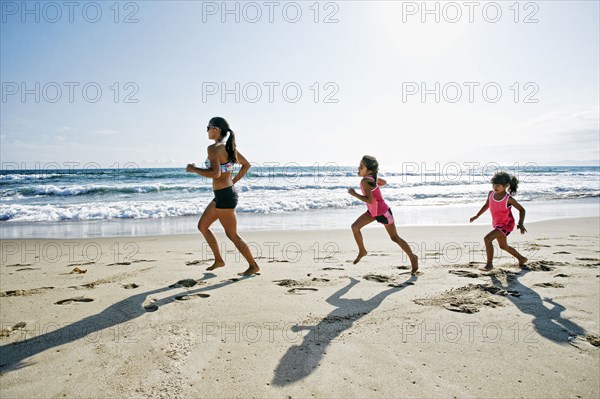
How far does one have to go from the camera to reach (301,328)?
10.1 ft

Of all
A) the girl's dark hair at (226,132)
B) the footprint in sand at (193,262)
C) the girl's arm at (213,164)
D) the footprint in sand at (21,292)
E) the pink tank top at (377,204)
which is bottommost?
the footprint in sand at (193,262)

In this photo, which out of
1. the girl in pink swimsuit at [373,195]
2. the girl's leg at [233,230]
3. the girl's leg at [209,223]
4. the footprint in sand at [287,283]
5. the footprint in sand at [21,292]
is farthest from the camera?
the girl in pink swimsuit at [373,195]

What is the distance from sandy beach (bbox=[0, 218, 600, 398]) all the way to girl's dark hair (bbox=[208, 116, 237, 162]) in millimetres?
1593

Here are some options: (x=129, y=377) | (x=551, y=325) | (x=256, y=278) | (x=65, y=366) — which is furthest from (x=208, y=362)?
(x=551, y=325)

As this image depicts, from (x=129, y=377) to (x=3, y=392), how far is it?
701 millimetres

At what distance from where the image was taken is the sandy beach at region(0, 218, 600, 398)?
2281 millimetres

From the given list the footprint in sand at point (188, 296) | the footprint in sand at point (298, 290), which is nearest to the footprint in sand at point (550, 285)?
the footprint in sand at point (298, 290)

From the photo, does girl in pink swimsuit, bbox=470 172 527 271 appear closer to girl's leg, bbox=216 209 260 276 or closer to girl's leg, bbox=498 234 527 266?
girl's leg, bbox=498 234 527 266

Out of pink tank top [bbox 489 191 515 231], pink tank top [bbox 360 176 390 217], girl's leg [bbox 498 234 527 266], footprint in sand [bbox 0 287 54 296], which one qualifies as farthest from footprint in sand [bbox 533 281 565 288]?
footprint in sand [bbox 0 287 54 296]

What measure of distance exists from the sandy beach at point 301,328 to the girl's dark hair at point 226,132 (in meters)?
1.59

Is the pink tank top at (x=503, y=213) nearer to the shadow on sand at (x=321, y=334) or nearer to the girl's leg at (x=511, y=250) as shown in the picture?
the girl's leg at (x=511, y=250)

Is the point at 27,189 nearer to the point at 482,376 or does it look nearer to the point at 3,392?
the point at 3,392

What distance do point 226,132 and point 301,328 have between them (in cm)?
268

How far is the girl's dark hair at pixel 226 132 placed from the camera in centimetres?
458
